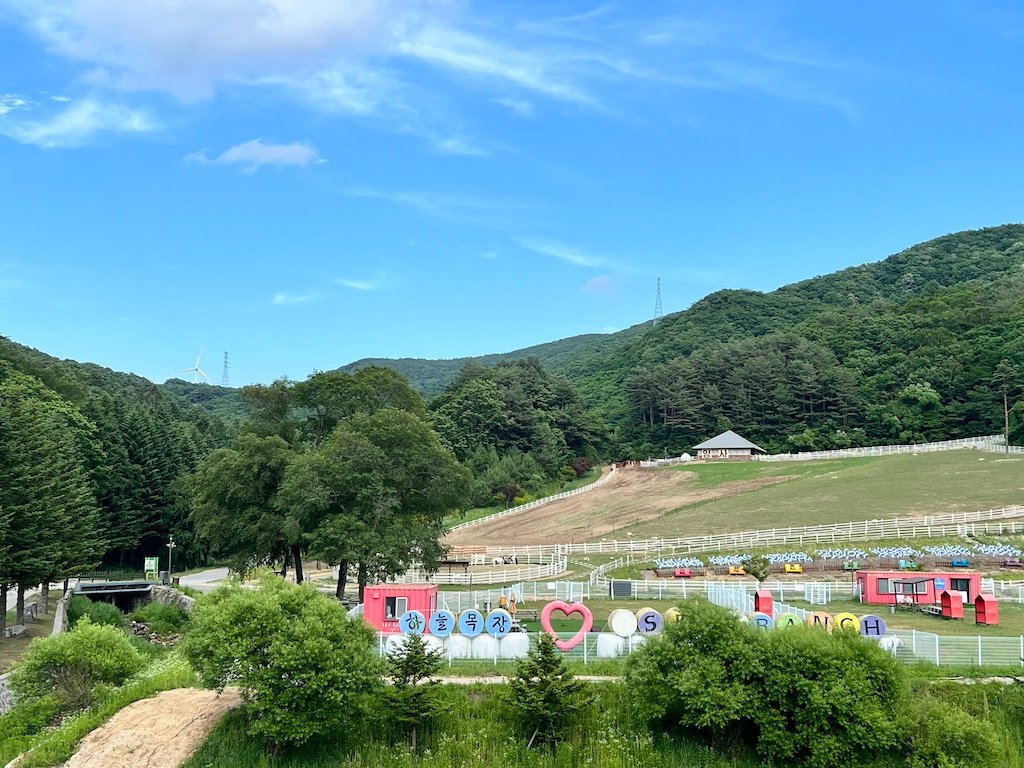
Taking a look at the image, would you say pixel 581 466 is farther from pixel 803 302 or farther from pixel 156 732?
pixel 803 302

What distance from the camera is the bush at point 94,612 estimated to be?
3878 centimetres

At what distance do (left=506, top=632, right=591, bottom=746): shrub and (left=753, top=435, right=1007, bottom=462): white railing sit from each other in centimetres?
6887

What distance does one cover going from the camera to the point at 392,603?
89.2ft

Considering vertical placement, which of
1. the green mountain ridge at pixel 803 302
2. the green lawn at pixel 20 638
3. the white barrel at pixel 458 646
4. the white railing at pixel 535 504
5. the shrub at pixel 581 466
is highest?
the green mountain ridge at pixel 803 302

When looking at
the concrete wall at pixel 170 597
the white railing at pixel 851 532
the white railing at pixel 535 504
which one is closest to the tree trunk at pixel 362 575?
the concrete wall at pixel 170 597

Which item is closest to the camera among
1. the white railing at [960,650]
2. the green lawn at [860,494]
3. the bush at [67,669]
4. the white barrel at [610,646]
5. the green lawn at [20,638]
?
the white railing at [960,650]

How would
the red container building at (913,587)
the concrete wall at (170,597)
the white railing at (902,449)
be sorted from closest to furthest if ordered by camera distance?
the red container building at (913,587)
the concrete wall at (170,597)
the white railing at (902,449)

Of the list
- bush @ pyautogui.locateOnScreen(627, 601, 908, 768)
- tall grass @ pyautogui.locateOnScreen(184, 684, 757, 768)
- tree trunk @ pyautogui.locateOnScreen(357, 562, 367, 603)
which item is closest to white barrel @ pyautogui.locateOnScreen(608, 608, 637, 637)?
tall grass @ pyautogui.locateOnScreen(184, 684, 757, 768)

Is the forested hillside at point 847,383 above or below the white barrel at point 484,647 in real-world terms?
above

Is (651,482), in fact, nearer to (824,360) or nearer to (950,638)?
(824,360)

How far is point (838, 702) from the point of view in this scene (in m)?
17.1

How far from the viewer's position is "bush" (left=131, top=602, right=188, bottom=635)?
4156 centimetres

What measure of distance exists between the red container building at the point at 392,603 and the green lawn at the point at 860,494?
30.3 meters

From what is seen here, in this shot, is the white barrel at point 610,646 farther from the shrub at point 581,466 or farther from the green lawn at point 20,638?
the shrub at point 581,466
